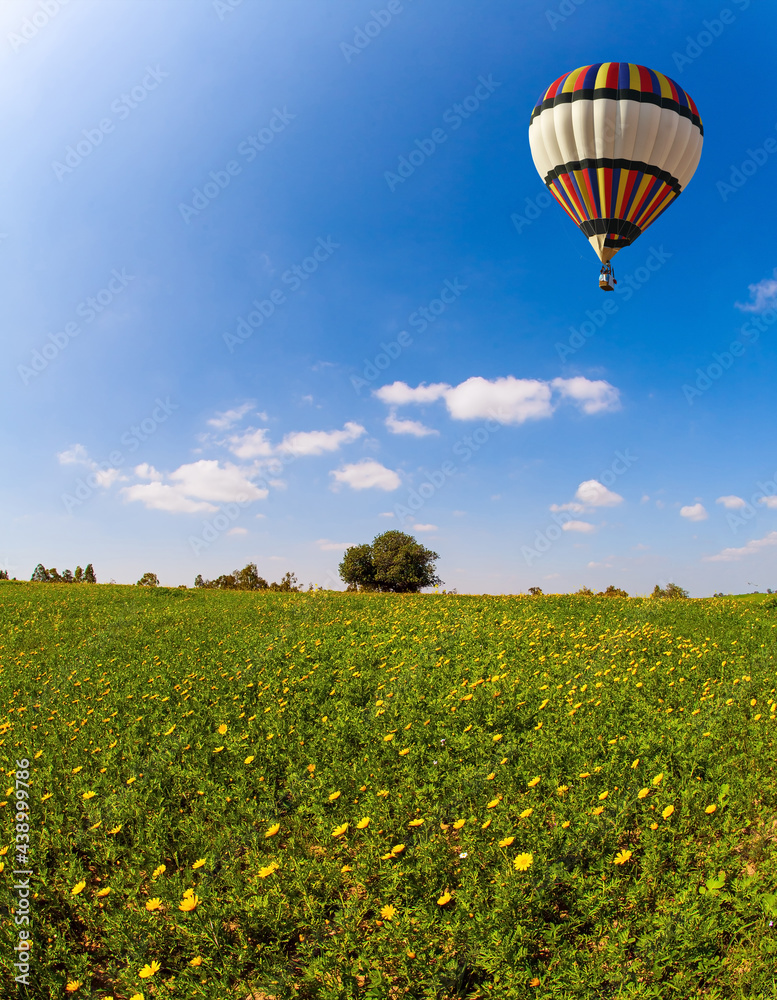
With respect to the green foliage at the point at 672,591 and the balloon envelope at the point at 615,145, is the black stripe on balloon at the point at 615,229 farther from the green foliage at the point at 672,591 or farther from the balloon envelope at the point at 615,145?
the green foliage at the point at 672,591

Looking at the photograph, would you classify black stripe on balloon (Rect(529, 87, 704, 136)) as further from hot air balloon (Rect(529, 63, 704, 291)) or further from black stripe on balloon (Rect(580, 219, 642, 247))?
black stripe on balloon (Rect(580, 219, 642, 247))

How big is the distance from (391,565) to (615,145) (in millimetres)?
39145

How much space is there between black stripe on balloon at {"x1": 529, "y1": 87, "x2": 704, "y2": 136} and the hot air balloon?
0.09 feet

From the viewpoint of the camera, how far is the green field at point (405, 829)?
3287 mm

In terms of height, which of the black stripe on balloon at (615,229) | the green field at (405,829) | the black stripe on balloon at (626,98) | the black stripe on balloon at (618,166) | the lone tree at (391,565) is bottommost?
the green field at (405,829)

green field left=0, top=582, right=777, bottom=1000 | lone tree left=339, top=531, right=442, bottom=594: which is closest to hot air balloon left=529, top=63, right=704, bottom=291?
green field left=0, top=582, right=777, bottom=1000

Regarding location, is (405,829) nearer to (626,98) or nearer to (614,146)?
(614,146)

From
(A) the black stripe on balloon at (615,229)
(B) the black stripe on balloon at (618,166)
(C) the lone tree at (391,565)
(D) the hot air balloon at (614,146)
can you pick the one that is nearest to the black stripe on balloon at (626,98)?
(D) the hot air balloon at (614,146)

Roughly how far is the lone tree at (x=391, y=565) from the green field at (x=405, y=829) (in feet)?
138

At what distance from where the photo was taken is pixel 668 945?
3.12 meters

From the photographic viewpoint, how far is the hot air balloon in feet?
55.8

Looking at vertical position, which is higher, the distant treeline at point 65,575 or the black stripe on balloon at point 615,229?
the black stripe on balloon at point 615,229

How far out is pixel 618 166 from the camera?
1744 cm

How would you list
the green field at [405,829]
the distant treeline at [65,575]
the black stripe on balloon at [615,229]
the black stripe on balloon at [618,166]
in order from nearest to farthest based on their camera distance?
the green field at [405,829]
the black stripe on balloon at [618,166]
the black stripe on balloon at [615,229]
the distant treeline at [65,575]
